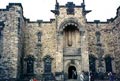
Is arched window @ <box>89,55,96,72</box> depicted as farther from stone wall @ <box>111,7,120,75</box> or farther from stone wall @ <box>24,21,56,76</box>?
stone wall @ <box>24,21,56,76</box>

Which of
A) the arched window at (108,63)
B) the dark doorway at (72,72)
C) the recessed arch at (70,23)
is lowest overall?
the dark doorway at (72,72)

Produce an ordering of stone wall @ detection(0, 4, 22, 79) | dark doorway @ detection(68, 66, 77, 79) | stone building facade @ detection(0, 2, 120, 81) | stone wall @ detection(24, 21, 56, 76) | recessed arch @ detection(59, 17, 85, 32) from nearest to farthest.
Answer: stone wall @ detection(0, 4, 22, 79) < stone building facade @ detection(0, 2, 120, 81) < recessed arch @ detection(59, 17, 85, 32) < dark doorway @ detection(68, 66, 77, 79) < stone wall @ detection(24, 21, 56, 76)

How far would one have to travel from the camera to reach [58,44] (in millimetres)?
32625

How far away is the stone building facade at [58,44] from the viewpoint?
3064cm

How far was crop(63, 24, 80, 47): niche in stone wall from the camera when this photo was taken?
3372cm

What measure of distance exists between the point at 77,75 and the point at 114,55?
22.6ft

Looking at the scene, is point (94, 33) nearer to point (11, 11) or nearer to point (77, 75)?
point (77, 75)

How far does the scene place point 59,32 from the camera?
33.1m

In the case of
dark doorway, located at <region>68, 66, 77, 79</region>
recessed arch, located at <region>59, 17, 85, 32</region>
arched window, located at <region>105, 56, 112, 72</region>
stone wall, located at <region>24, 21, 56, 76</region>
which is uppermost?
recessed arch, located at <region>59, 17, 85, 32</region>

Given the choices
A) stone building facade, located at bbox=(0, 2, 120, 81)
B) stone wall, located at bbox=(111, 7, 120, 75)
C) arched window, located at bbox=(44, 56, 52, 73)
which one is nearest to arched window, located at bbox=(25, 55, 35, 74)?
stone building facade, located at bbox=(0, 2, 120, 81)

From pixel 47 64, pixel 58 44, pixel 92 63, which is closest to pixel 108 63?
pixel 92 63

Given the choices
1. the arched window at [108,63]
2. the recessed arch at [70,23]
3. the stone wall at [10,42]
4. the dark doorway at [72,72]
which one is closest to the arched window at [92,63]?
the arched window at [108,63]

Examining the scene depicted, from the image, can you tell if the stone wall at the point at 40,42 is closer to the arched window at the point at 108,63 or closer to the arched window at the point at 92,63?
the arched window at the point at 92,63

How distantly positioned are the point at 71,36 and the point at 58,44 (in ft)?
8.14
